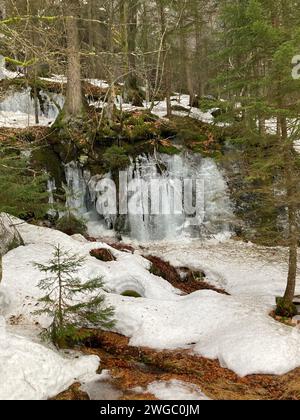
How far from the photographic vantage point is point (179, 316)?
7441 mm

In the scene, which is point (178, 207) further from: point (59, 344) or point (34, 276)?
point (59, 344)

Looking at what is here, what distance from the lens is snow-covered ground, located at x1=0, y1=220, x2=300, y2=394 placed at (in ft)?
19.4

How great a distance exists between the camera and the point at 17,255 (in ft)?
30.1

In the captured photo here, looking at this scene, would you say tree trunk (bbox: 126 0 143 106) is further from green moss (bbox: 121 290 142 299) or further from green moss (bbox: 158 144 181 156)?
green moss (bbox: 121 290 142 299)

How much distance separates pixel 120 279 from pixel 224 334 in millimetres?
3312

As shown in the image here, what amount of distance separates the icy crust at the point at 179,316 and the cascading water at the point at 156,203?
4033 mm

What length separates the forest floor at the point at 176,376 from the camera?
4.94 metres

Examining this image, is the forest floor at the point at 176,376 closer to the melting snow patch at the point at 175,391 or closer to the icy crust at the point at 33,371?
the melting snow patch at the point at 175,391

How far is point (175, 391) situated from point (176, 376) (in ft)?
1.57

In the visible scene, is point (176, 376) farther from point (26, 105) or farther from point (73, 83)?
point (26, 105)

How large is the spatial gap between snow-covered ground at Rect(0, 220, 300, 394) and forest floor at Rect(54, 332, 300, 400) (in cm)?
20

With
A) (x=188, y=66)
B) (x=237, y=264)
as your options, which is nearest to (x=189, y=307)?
(x=237, y=264)

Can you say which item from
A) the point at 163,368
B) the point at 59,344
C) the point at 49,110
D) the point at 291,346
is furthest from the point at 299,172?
the point at 49,110

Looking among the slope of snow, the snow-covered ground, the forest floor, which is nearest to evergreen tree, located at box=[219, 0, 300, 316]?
the snow-covered ground
